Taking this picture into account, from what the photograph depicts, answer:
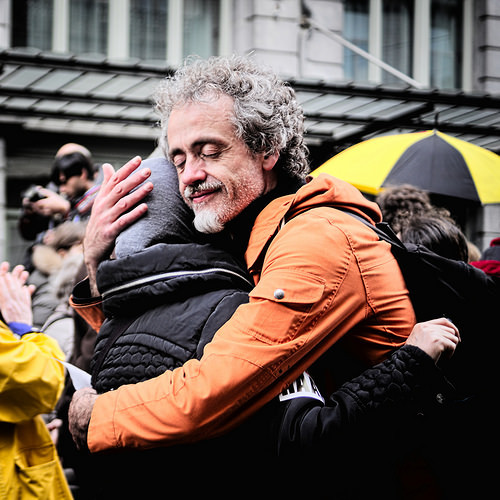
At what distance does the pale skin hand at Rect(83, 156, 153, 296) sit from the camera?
206 centimetres

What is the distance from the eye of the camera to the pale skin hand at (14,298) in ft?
10.0

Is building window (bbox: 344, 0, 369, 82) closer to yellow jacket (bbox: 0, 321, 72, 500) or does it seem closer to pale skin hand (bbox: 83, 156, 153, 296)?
yellow jacket (bbox: 0, 321, 72, 500)

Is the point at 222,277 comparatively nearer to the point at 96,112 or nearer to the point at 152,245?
the point at 152,245

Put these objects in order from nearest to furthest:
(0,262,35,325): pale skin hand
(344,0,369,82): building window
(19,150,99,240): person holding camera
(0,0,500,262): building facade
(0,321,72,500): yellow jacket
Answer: (0,321,72,500): yellow jacket → (0,262,35,325): pale skin hand → (19,150,99,240): person holding camera → (0,0,500,262): building facade → (344,0,369,82): building window

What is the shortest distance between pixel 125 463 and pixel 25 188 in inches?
289

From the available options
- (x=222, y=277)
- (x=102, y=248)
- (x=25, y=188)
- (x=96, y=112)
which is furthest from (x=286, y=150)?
(x=25, y=188)

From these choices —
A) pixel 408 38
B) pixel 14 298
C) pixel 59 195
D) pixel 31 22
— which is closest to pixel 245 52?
pixel 31 22

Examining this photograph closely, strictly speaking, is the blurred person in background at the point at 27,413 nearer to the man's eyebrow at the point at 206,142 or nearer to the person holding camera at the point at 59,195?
the man's eyebrow at the point at 206,142

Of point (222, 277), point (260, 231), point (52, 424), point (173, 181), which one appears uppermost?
point (173, 181)

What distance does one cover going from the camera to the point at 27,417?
2.69m

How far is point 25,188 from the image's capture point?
8.59m

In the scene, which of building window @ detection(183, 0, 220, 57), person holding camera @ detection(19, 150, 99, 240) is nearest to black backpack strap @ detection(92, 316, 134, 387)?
person holding camera @ detection(19, 150, 99, 240)

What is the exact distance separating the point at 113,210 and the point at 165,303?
→ 0.39 meters

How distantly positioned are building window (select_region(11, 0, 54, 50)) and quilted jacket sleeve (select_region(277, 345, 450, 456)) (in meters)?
8.47
